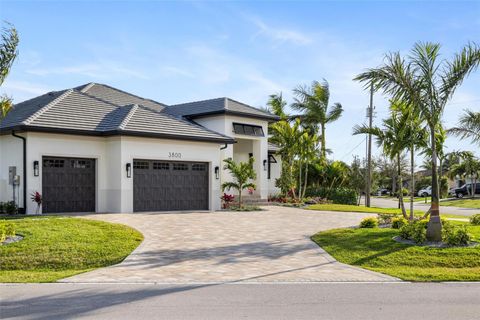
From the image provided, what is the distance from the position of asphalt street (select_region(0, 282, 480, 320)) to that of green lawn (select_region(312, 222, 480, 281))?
3.10 feet

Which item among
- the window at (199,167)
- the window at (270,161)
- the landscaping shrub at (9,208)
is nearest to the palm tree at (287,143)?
the window at (270,161)

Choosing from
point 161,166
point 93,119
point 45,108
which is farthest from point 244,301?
point 45,108

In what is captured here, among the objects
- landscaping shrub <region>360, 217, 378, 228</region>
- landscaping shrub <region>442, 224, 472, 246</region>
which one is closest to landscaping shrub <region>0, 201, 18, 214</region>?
landscaping shrub <region>360, 217, 378, 228</region>

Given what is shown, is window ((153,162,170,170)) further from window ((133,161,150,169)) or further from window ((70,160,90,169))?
window ((70,160,90,169))

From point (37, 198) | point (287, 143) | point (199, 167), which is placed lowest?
point (37, 198)

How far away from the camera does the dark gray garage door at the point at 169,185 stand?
73.3 ft

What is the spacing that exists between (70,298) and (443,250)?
357 inches

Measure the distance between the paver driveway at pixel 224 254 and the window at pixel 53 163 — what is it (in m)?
3.50

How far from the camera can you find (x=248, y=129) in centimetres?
3012

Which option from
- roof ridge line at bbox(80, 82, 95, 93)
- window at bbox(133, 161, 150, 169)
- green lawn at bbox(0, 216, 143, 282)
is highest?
roof ridge line at bbox(80, 82, 95, 93)

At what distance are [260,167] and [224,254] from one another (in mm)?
18043

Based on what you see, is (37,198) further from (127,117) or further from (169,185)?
(169,185)

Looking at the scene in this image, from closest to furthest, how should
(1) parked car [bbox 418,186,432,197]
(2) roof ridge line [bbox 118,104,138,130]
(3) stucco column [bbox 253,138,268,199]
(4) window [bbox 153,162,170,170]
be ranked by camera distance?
(2) roof ridge line [bbox 118,104,138,130] → (4) window [bbox 153,162,170,170] → (3) stucco column [bbox 253,138,268,199] → (1) parked car [bbox 418,186,432,197]

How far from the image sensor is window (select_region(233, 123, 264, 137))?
2940 centimetres
